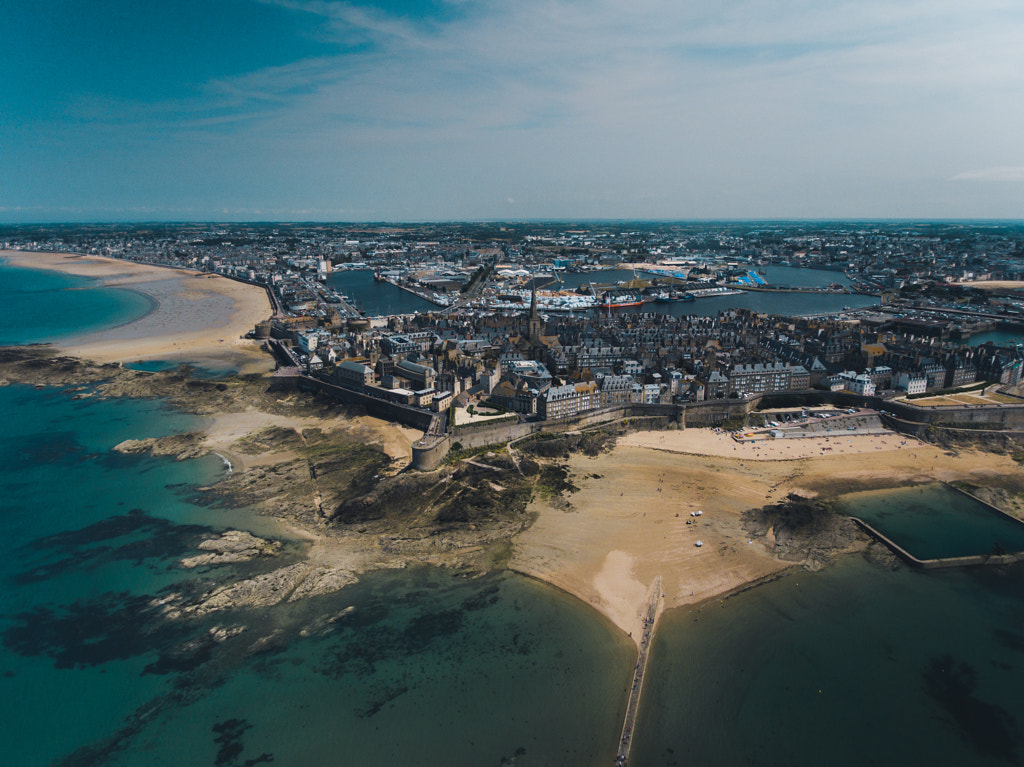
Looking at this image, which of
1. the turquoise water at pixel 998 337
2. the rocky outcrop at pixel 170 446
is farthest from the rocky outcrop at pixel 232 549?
the turquoise water at pixel 998 337

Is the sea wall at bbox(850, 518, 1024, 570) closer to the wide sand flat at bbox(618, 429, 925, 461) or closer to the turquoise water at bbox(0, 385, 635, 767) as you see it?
the wide sand flat at bbox(618, 429, 925, 461)

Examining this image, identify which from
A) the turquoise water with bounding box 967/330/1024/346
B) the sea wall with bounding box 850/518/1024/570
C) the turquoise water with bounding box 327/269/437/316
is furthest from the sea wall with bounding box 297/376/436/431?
the turquoise water with bounding box 967/330/1024/346

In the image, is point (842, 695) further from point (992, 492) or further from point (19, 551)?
point (19, 551)

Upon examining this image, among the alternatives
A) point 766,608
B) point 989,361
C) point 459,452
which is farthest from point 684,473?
point 989,361

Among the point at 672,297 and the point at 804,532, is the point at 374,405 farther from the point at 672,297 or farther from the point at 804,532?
the point at 672,297

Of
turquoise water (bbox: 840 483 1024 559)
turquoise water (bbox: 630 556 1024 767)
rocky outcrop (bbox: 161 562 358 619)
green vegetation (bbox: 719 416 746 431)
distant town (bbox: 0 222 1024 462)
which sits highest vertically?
distant town (bbox: 0 222 1024 462)

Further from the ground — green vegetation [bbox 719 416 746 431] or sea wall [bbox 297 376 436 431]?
sea wall [bbox 297 376 436 431]
